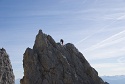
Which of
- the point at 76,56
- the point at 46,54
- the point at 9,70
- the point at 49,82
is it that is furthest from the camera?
the point at 9,70

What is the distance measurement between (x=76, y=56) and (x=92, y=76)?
6572 mm

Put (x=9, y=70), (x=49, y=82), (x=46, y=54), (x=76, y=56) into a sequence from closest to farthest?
(x=49, y=82)
(x=46, y=54)
(x=76, y=56)
(x=9, y=70)

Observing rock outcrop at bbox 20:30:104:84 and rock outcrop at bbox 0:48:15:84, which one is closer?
rock outcrop at bbox 20:30:104:84

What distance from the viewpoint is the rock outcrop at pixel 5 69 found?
102 meters

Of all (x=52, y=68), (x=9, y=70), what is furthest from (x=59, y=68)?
(x=9, y=70)

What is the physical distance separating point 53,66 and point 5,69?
46690 mm

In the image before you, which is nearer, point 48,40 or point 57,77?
point 57,77

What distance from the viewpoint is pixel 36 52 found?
212 feet

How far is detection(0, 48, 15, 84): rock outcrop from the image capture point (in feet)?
333

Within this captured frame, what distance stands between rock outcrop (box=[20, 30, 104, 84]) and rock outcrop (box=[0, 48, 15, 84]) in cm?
4001

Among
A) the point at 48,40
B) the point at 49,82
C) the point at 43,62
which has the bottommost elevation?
→ the point at 49,82

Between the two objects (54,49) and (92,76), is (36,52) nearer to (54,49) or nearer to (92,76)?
(54,49)

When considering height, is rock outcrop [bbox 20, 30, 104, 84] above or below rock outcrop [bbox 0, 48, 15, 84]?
below

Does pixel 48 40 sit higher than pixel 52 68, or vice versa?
pixel 48 40
